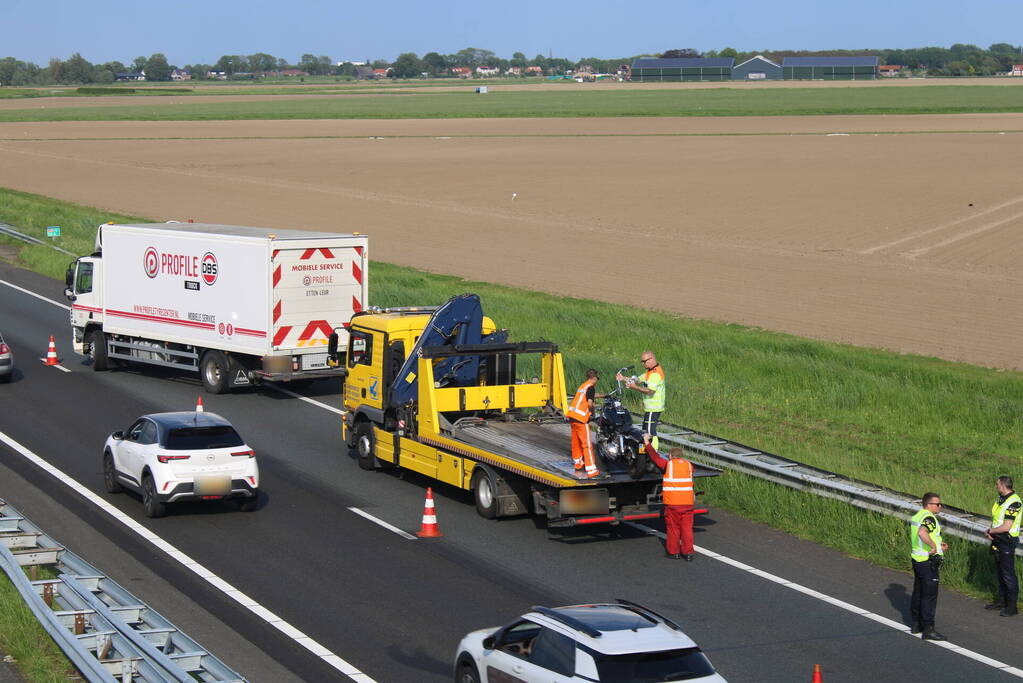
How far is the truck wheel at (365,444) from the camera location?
22938mm

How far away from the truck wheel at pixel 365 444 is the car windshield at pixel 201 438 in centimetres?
318

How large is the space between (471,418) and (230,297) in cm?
955

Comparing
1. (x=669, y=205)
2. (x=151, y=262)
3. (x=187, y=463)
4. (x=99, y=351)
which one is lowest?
(x=99, y=351)

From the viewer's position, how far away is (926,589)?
1472 cm

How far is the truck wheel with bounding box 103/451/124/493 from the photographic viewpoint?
833 inches

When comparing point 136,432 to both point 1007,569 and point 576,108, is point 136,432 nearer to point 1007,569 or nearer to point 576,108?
point 1007,569

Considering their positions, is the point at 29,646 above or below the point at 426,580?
above

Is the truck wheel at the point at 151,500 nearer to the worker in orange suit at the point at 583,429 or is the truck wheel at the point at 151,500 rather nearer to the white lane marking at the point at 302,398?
the worker in orange suit at the point at 583,429

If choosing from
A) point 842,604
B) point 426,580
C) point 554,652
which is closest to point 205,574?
point 426,580

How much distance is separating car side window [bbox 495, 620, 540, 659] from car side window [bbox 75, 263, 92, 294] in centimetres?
2420

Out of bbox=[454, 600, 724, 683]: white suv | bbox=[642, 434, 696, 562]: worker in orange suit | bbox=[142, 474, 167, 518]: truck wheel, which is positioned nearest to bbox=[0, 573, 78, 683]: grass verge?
bbox=[454, 600, 724, 683]: white suv

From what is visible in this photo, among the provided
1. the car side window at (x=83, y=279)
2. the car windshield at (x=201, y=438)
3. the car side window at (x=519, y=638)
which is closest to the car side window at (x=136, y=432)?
the car windshield at (x=201, y=438)

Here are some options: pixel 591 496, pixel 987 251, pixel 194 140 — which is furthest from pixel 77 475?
pixel 194 140

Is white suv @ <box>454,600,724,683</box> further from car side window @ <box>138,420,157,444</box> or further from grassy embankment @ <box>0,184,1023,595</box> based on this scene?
car side window @ <box>138,420,157,444</box>
